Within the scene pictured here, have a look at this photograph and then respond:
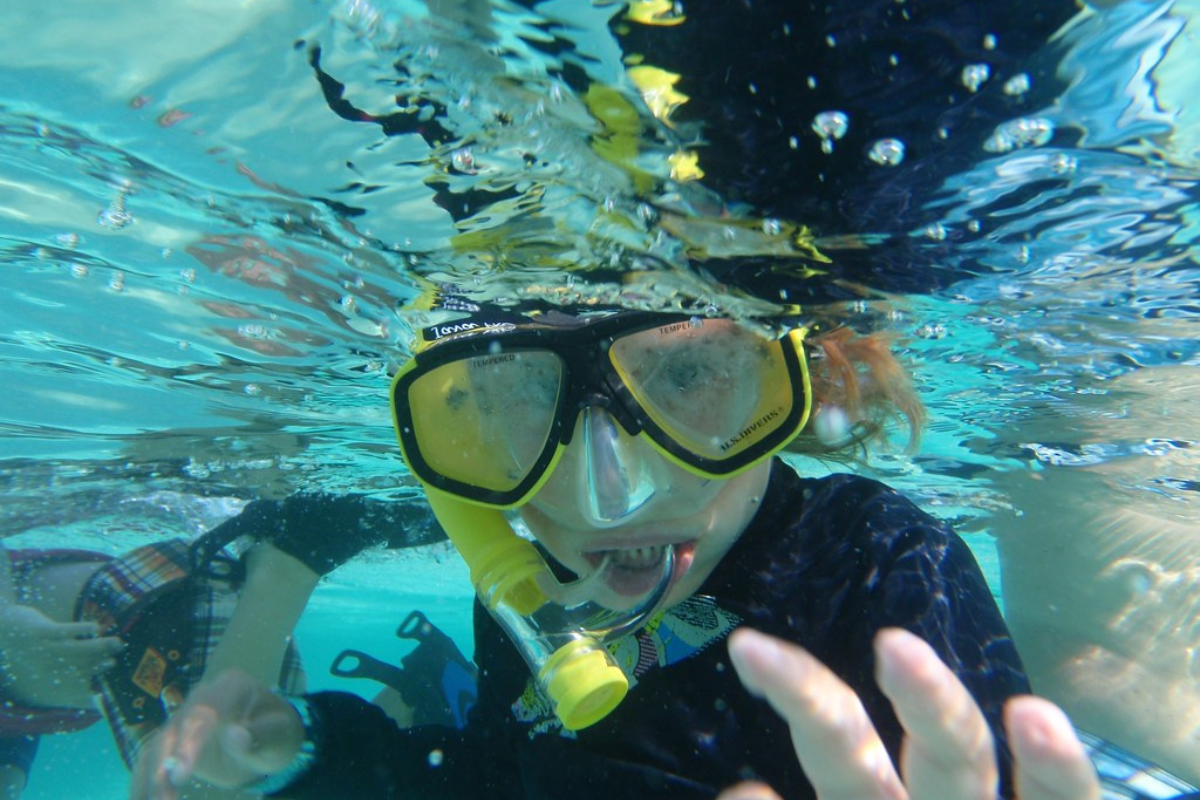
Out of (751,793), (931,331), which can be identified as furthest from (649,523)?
(931,331)

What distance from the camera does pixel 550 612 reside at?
11.5 feet

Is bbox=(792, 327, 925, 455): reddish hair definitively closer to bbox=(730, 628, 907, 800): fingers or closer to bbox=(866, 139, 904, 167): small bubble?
bbox=(866, 139, 904, 167): small bubble

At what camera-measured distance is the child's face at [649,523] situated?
10.8 ft

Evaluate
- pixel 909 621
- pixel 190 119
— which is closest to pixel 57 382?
pixel 190 119

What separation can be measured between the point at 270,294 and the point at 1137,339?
24.9 feet

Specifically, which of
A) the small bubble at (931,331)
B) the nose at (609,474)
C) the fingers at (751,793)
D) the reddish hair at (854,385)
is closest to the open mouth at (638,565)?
the nose at (609,474)

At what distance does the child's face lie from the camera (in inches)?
130

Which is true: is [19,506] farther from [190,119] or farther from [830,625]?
[830,625]

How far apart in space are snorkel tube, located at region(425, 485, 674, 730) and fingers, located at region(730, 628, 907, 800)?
5.53 feet

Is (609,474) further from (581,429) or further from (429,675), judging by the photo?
(429,675)

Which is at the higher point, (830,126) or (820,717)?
(830,126)

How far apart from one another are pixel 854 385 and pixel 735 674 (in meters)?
2.20

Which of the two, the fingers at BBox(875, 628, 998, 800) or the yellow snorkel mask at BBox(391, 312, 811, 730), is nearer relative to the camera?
the fingers at BBox(875, 628, 998, 800)

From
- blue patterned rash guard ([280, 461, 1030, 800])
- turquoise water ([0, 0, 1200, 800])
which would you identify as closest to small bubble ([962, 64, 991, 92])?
turquoise water ([0, 0, 1200, 800])
